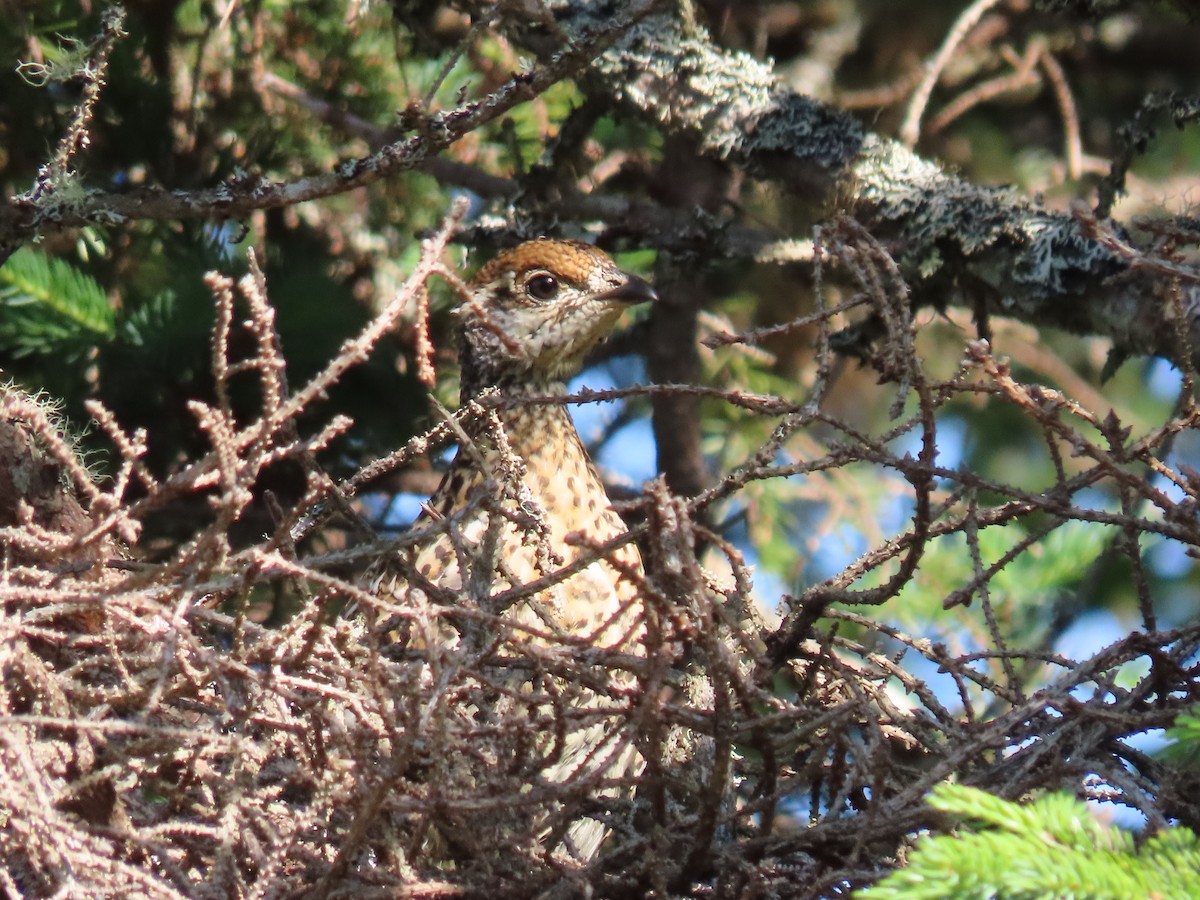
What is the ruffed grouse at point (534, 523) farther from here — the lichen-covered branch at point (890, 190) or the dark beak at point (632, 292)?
the lichen-covered branch at point (890, 190)

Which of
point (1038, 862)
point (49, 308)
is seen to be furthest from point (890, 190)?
point (1038, 862)

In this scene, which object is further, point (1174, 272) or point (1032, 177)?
point (1032, 177)

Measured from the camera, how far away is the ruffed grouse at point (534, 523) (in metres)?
2.50

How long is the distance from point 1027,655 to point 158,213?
2033mm

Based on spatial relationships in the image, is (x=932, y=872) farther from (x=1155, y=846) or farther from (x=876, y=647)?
(x=876, y=647)

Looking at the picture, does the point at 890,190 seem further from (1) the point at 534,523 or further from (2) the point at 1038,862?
(2) the point at 1038,862

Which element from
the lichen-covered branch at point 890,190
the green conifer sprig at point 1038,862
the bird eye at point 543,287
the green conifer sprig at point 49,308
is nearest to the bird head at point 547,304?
the bird eye at point 543,287

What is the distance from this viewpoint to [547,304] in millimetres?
4188

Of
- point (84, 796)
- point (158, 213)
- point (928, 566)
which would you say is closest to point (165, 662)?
point (84, 796)

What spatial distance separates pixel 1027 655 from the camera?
2584 millimetres

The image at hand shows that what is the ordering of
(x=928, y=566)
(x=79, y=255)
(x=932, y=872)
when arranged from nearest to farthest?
1. (x=932, y=872)
2. (x=79, y=255)
3. (x=928, y=566)

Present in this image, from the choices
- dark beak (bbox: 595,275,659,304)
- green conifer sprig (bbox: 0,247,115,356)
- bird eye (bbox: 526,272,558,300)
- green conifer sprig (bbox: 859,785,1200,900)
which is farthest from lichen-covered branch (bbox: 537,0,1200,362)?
green conifer sprig (bbox: 859,785,1200,900)

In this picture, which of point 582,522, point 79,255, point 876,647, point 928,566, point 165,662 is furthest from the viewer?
point 928,566

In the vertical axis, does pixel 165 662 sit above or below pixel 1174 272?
below
